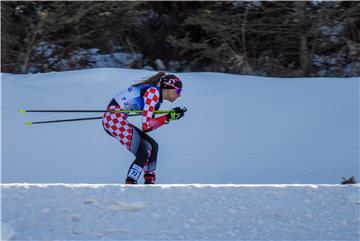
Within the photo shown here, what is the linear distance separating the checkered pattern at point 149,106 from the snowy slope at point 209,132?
8.46 ft

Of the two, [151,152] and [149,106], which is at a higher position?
[149,106]

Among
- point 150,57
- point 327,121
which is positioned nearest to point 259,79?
point 327,121

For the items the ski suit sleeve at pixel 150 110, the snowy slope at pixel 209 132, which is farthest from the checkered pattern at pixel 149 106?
the snowy slope at pixel 209 132

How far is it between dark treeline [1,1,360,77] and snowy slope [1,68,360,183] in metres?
0.82

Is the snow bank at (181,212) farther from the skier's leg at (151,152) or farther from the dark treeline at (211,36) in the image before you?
the dark treeline at (211,36)

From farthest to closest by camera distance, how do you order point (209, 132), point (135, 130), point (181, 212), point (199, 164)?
1. point (209, 132)
2. point (199, 164)
3. point (135, 130)
4. point (181, 212)

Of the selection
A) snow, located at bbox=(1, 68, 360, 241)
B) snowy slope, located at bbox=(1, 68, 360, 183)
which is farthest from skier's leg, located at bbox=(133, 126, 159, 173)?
snowy slope, located at bbox=(1, 68, 360, 183)

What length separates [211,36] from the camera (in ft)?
37.1

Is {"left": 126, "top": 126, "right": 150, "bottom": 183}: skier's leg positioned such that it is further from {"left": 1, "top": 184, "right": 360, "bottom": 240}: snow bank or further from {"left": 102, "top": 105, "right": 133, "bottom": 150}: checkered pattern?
{"left": 1, "top": 184, "right": 360, "bottom": 240}: snow bank

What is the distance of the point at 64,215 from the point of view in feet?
16.2

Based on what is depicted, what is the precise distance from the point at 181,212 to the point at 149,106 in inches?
48.7

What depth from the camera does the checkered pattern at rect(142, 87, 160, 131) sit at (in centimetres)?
589

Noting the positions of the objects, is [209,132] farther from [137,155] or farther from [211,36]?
[137,155]

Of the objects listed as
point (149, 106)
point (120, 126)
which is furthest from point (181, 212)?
point (120, 126)
